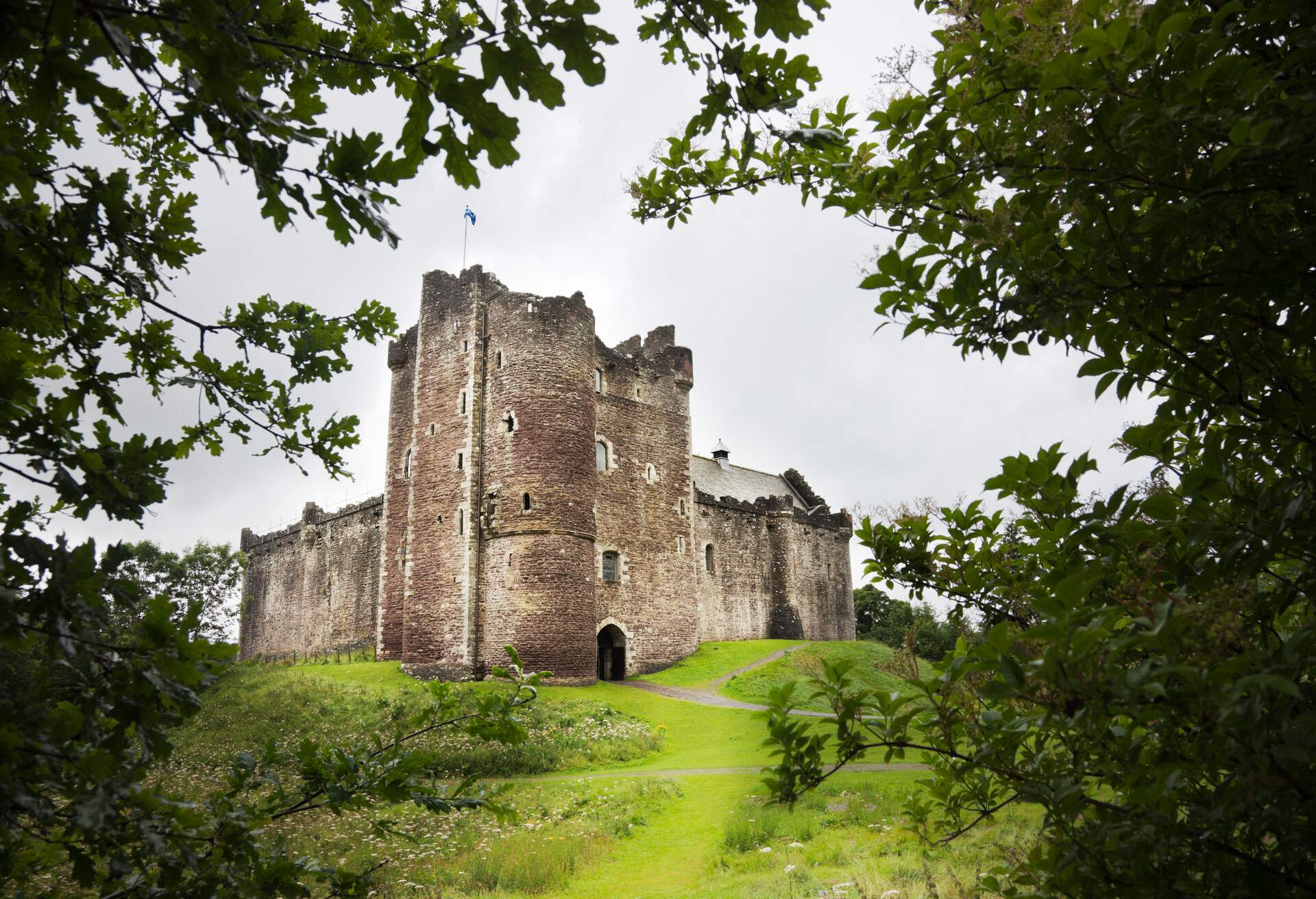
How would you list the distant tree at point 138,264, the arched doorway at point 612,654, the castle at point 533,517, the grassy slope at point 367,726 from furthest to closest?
the arched doorway at point 612,654, the castle at point 533,517, the grassy slope at point 367,726, the distant tree at point 138,264

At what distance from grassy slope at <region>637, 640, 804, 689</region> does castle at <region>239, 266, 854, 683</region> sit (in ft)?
2.22

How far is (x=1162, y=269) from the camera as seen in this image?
7.05 ft

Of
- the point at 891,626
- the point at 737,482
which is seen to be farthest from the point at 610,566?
the point at 891,626

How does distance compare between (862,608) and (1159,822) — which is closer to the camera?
(1159,822)

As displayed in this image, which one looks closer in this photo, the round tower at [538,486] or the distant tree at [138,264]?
the distant tree at [138,264]

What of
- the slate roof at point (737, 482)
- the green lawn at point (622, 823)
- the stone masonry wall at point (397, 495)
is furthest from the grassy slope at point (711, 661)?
the stone masonry wall at point (397, 495)

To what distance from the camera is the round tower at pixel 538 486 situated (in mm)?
24469

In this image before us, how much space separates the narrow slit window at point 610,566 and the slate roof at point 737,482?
935cm

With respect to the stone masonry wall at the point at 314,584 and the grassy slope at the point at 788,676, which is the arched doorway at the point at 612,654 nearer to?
the grassy slope at the point at 788,676

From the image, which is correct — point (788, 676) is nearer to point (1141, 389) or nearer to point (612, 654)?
→ point (612, 654)

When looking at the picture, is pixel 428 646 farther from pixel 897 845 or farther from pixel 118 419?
pixel 118 419

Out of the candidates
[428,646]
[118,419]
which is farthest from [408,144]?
[428,646]

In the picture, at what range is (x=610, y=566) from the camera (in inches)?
1131

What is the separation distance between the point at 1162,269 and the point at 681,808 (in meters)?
11.5
